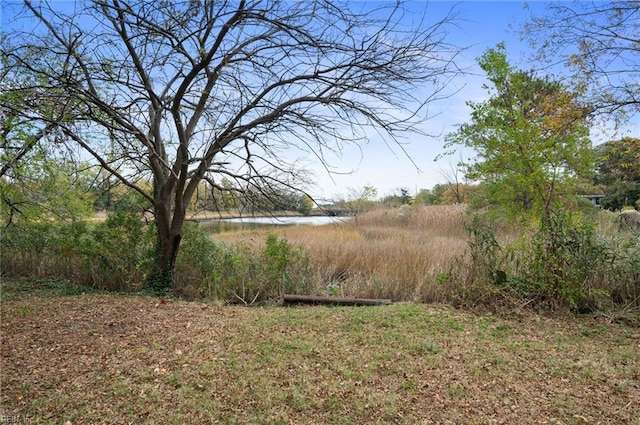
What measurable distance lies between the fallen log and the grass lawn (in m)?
0.58

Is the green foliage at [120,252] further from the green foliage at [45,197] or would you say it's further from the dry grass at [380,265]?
the dry grass at [380,265]

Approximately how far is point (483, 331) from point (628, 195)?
19348 mm

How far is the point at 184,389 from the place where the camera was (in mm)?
2344

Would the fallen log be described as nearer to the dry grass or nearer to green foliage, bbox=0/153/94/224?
the dry grass

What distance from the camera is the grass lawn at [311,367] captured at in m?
2.14

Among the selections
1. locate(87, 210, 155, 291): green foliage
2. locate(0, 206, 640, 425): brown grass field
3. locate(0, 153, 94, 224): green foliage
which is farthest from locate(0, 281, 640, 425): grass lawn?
locate(0, 153, 94, 224): green foliage

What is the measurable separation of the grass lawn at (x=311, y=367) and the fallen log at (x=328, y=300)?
58cm

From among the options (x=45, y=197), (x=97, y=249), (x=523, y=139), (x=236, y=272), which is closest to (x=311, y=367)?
(x=236, y=272)

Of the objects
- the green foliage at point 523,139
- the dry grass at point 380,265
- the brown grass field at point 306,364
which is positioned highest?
the green foliage at point 523,139

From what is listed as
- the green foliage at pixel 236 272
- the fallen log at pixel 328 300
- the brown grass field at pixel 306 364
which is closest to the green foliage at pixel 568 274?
the brown grass field at pixel 306 364

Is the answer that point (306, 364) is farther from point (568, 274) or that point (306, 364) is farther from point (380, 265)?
point (380, 265)

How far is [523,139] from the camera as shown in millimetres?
7664

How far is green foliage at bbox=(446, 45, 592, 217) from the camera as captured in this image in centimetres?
699

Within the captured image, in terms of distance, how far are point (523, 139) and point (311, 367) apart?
698 cm
